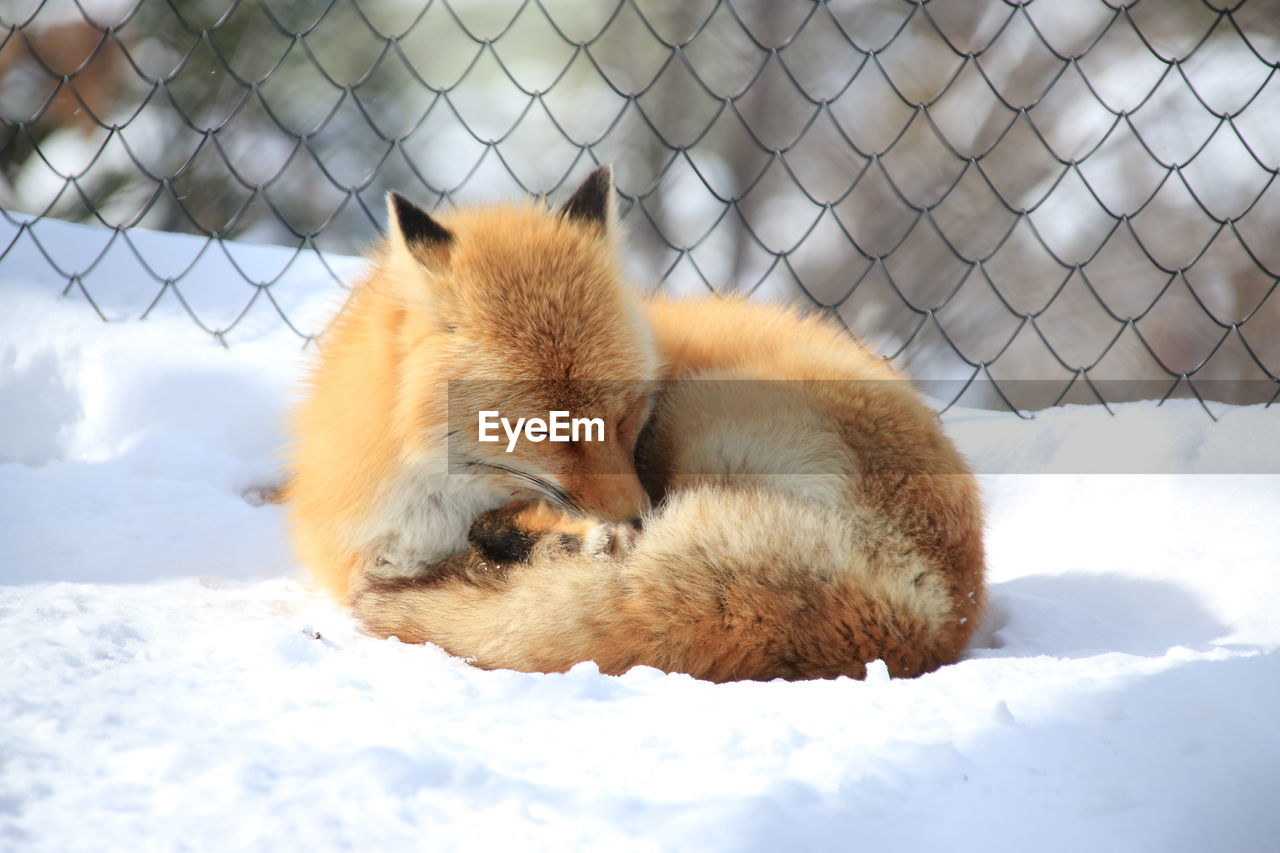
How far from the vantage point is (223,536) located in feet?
6.30

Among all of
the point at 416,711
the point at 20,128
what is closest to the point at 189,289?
the point at 20,128

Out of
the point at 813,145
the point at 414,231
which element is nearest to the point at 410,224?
the point at 414,231

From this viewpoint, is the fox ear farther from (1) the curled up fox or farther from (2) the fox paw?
(2) the fox paw

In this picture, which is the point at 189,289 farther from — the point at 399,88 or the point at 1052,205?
the point at 1052,205

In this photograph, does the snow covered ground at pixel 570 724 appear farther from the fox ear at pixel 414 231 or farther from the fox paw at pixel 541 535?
the fox ear at pixel 414 231

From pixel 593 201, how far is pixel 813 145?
3.38 meters

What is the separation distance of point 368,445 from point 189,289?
1662 millimetres

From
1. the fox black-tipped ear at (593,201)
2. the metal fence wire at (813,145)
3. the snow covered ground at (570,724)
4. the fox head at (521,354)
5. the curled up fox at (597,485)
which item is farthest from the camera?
the metal fence wire at (813,145)

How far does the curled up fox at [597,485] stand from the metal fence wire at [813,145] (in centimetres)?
227

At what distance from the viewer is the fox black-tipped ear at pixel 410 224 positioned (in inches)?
57.3

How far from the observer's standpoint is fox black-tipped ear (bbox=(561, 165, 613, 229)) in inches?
63.9

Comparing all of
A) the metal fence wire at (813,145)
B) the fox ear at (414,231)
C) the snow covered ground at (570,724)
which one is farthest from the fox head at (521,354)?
the metal fence wire at (813,145)

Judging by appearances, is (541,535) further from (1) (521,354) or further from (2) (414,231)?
(2) (414,231)

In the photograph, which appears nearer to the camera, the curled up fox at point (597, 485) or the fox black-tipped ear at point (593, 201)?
the curled up fox at point (597, 485)
